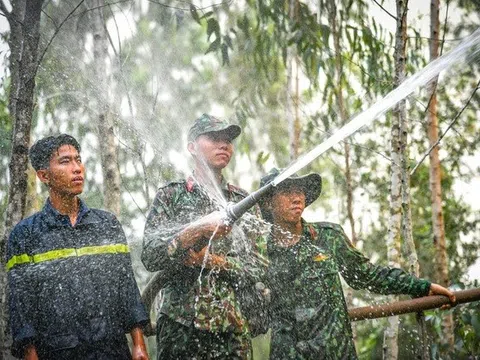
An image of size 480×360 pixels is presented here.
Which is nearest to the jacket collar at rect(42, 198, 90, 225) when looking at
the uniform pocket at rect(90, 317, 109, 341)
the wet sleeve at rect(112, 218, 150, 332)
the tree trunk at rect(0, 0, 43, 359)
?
Answer: the wet sleeve at rect(112, 218, 150, 332)

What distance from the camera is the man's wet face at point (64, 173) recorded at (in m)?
2.50

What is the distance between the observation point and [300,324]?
2.62 m

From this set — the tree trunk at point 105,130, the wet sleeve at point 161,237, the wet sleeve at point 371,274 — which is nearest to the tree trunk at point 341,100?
the tree trunk at point 105,130

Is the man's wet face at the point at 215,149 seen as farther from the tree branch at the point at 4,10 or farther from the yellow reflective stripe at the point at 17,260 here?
the tree branch at the point at 4,10

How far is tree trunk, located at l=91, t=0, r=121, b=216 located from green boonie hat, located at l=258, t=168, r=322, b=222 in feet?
5.47

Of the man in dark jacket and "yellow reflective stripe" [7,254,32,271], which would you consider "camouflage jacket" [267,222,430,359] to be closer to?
the man in dark jacket

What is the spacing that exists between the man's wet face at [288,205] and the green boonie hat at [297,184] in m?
0.03

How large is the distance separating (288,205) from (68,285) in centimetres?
124

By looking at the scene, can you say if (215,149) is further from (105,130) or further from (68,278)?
(105,130)

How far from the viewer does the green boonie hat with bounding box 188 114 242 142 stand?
2752 millimetres

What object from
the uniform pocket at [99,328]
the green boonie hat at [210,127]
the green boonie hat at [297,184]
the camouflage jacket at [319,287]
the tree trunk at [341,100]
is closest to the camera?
the uniform pocket at [99,328]

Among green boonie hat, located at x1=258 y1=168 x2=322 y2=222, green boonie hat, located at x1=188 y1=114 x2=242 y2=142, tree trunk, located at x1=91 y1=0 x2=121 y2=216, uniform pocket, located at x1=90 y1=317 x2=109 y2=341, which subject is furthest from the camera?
tree trunk, located at x1=91 y1=0 x2=121 y2=216

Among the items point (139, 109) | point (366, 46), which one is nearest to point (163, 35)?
point (139, 109)

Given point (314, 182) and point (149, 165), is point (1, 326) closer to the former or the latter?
point (314, 182)
